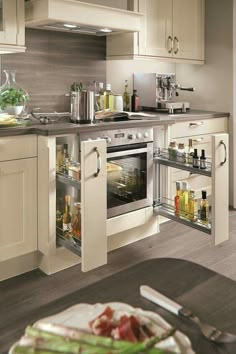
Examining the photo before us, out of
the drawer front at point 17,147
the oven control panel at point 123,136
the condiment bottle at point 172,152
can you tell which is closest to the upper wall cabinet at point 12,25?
the drawer front at point 17,147

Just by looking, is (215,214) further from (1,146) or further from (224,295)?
(224,295)

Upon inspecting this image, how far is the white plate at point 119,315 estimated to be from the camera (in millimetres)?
709

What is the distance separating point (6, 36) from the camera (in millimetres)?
2553

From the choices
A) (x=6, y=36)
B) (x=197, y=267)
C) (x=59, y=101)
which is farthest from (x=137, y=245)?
(x=197, y=267)

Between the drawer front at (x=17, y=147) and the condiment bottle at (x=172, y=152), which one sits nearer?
the drawer front at (x=17, y=147)

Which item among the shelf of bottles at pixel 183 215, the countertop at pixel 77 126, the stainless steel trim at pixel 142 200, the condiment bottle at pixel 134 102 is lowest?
the shelf of bottles at pixel 183 215

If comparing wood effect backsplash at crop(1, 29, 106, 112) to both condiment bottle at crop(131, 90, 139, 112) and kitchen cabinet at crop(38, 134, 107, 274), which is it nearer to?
condiment bottle at crop(131, 90, 139, 112)

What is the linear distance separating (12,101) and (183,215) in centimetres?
139

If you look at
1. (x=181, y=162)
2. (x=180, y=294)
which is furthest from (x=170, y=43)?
(x=180, y=294)

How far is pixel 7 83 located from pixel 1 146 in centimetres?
76

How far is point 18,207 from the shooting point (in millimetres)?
2492

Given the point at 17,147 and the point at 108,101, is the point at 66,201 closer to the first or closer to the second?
the point at 17,147

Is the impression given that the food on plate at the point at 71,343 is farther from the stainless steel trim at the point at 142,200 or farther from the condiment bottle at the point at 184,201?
the condiment bottle at the point at 184,201

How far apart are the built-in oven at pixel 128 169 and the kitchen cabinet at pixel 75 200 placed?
0.28 meters
